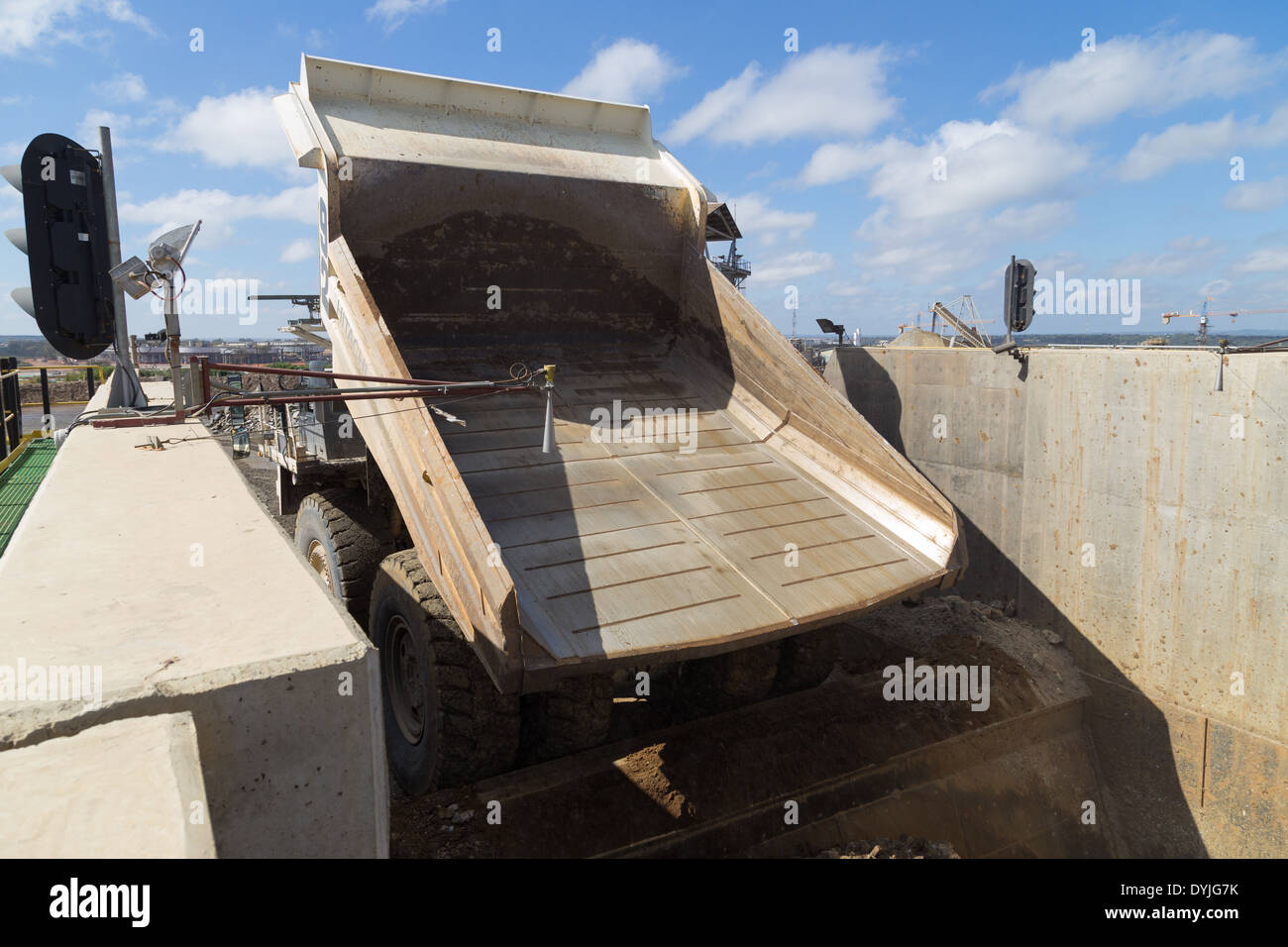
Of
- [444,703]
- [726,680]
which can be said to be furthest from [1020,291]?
[444,703]

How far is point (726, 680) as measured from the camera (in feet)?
16.1

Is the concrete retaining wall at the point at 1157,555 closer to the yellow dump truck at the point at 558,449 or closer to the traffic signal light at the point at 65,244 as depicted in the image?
the yellow dump truck at the point at 558,449

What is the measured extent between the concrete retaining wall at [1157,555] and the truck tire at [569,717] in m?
4.42

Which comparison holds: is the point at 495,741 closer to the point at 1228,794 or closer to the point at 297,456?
the point at 297,456

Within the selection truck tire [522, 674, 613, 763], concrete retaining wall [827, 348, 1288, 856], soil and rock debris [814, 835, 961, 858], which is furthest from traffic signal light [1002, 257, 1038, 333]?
truck tire [522, 674, 613, 763]

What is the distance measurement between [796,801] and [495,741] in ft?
5.89

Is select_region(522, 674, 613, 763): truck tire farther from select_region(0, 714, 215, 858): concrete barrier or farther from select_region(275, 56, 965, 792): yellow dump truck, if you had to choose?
select_region(0, 714, 215, 858): concrete barrier

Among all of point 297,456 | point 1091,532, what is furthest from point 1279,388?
point 297,456

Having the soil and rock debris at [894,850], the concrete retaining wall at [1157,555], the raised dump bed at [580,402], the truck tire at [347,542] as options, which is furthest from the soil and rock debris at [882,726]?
the truck tire at [347,542]

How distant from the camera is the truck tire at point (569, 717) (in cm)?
421

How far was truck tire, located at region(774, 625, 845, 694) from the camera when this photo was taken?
5309mm

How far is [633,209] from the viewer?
20.7 feet
